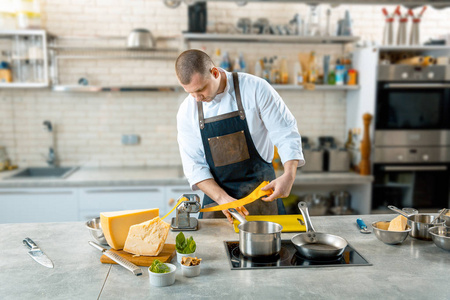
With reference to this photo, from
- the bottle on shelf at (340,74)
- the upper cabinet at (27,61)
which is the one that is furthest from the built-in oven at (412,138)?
the upper cabinet at (27,61)

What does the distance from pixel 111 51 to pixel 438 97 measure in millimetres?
3590

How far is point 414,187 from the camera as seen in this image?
468 cm

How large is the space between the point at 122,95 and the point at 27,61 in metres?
1.05

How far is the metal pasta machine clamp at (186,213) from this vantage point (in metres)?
2.21

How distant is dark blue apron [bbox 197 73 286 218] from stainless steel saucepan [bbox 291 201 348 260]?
0.85 meters

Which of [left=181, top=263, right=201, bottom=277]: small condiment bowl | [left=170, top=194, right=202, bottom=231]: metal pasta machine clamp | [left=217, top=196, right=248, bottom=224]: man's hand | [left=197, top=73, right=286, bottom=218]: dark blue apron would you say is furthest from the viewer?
[left=197, top=73, right=286, bottom=218]: dark blue apron

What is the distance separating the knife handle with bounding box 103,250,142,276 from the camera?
1.72m

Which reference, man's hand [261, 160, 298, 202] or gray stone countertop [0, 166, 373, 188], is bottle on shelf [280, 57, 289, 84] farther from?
man's hand [261, 160, 298, 202]

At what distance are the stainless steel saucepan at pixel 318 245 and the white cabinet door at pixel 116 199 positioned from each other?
2.49 m

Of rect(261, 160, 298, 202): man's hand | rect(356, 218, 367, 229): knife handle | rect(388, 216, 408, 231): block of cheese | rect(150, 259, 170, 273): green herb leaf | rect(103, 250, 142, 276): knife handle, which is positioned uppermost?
rect(261, 160, 298, 202): man's hand

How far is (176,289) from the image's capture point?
5.24ft

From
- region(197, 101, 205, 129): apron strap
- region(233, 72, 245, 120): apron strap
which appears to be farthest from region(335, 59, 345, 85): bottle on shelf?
region(197, 101, 205, 129): apron strap

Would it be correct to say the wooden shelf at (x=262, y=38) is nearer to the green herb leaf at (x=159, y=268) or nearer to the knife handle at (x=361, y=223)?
the knife handle at (x=361, y=223)

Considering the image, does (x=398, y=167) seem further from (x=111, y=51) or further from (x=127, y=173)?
(x=111, y=51)
